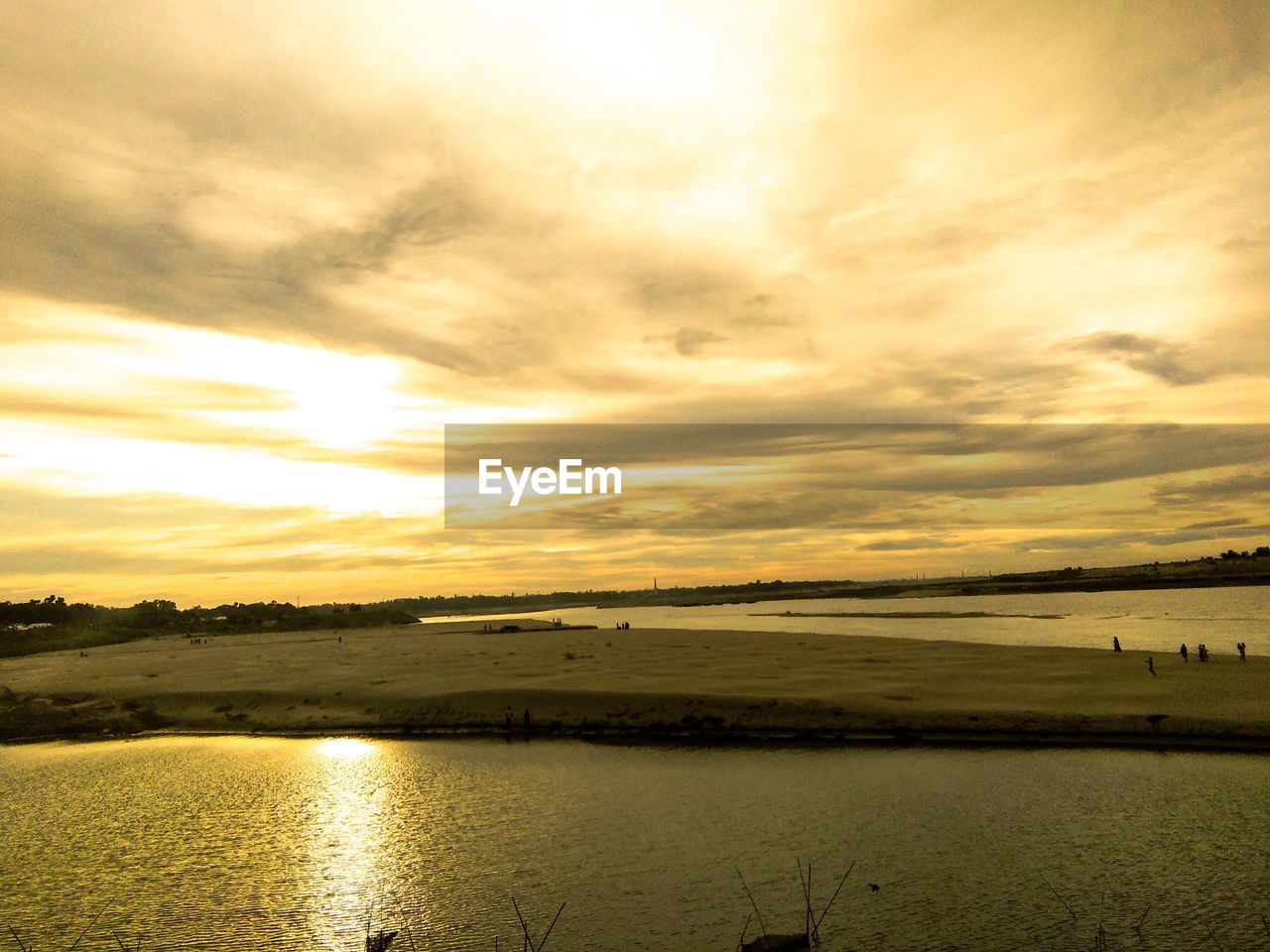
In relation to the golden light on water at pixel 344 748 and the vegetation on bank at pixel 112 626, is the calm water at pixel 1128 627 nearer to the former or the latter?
the golden light on water at pixel 344 748

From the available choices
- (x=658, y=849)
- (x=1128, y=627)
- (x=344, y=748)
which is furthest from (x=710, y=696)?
(x=1128, y=627)

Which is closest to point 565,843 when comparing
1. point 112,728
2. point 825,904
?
point 825,904

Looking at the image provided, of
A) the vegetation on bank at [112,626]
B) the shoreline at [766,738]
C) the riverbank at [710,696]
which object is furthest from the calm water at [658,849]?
the vegetation on bank at [112,626]

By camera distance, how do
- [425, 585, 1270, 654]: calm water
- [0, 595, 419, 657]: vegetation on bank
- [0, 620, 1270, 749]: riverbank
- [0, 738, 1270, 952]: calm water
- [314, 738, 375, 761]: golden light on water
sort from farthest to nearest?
[0, 595, 419, 657]: vegetation on bank, [425, 585, 1270, 654]: calm water, [314, 738, 375, 761]: golden light on water, [0, 620, 1270, 749]: riverbank, [0, 738, 1270, 952]: calm water

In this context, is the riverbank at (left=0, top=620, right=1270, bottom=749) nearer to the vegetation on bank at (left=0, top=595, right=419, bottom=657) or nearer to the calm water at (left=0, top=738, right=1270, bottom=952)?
the calm water at (left=0, top=738, right=1270, bottom=952)

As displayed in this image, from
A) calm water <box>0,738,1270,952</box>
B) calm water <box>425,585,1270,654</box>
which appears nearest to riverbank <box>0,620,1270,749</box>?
calm water <box>0,738,1270,952</box>

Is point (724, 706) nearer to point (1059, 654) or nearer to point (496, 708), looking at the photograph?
point (496, 708)

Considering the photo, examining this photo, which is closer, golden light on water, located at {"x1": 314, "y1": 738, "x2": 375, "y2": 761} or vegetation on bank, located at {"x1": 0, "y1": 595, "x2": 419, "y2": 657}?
golden light on water, located at {"x1": 314, "y1": 738, "x2": 375, "y2": 761}

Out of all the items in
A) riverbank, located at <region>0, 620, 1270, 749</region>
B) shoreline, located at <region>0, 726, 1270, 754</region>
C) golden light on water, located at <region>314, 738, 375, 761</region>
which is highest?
riverbank, located at <region>0, 620, 1270, 749</region>
